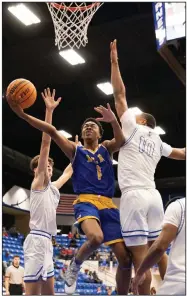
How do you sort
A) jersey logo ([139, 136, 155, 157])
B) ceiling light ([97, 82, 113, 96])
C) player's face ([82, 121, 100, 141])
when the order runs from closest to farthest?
jersey logo ([139, 136, 155, 157]) → player's face ([82, 121, 100, 141]) → ceiling light ([97, 82, 113, 96])

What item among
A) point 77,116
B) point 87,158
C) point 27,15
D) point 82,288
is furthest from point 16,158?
point 87,158

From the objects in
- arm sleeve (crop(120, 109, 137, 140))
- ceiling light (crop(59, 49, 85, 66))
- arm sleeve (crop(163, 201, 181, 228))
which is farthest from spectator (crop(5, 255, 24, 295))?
arm sleeve (crop(163, 201, 181, 228))

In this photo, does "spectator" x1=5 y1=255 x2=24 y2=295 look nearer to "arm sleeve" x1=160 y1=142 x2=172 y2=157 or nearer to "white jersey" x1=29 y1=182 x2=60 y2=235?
"white jersey" x1=29 y1=182 x2=60 y2=235

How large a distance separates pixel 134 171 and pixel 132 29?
657 centimetres

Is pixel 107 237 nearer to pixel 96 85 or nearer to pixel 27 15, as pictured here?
pixel 27 15

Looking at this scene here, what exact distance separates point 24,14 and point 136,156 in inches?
253

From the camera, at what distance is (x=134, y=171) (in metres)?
4.53

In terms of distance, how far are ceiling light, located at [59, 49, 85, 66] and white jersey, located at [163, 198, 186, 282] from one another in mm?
9041

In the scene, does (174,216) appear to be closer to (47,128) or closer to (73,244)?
(47,128)

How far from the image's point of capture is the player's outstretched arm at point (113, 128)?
4387 mm

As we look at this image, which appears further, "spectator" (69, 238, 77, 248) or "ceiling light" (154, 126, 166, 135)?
"spectator" (69, 238, 77, 248)

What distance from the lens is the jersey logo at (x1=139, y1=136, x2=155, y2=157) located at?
15.3ft

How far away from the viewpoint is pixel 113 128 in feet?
14.4

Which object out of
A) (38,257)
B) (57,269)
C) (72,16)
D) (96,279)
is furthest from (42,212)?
(96,279)
